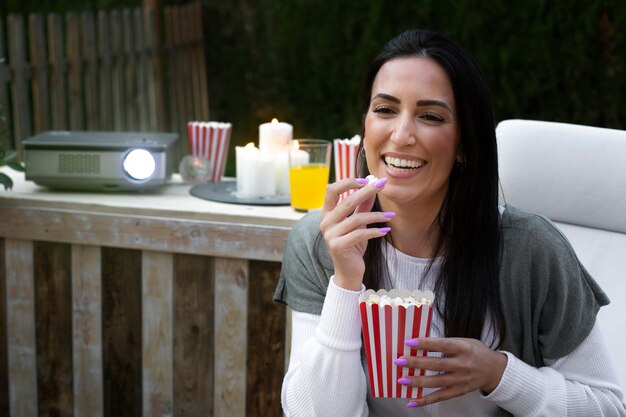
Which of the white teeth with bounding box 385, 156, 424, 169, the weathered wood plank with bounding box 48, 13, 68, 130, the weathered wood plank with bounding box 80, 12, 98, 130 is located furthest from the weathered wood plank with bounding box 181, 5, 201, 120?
the white teeth with bounding box 385, 156, 424, 169

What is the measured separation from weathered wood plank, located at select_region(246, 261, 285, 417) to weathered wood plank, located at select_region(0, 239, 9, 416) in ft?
2.55

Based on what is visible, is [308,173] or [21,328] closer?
[308,173]

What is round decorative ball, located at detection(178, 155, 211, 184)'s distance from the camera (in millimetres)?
3037

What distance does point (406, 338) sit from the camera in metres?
1.58

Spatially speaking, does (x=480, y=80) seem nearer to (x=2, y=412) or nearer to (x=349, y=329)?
(x=349, y=329)

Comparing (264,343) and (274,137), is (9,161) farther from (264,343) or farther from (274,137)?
(264,343)

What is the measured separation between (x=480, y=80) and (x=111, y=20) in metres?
3.68

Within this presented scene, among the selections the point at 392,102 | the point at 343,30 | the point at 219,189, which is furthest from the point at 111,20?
the point at 392,102

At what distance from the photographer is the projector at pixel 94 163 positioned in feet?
9.14

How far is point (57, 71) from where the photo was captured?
15.3 ft

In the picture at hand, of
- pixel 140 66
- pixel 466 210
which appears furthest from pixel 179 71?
pixel 466 210

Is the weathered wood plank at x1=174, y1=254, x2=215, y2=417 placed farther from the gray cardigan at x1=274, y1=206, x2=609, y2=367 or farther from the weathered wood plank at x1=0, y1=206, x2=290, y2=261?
the gray cardigan at x1=274, y1=206, x2=609, y2=367

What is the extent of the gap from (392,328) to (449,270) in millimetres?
320

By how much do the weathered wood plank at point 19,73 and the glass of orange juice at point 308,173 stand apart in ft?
7.18
